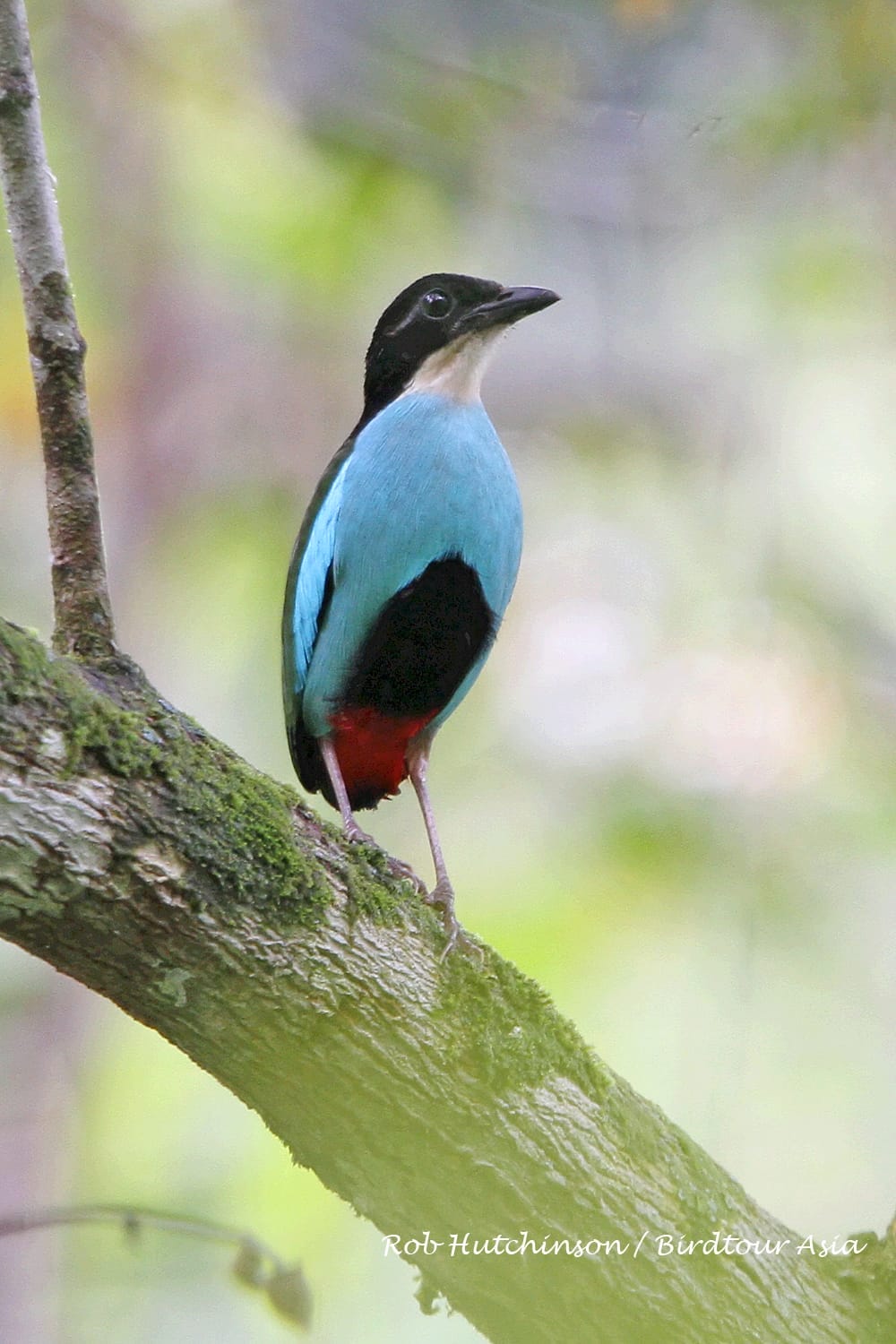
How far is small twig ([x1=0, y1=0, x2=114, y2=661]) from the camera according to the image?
8.67 ft

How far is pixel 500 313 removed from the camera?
4.16 meters

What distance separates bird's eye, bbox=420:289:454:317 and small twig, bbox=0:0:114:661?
5.61 feet

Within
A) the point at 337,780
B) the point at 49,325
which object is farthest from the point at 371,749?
the point at 49,325

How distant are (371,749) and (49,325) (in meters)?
1.74

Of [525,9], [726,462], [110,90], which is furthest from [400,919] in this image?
[110,90]

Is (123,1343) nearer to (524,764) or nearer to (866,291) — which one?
(524,764)

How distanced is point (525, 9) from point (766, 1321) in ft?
17.2

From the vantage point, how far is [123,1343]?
6977 mm

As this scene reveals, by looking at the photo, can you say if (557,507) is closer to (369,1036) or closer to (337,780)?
(337,780)

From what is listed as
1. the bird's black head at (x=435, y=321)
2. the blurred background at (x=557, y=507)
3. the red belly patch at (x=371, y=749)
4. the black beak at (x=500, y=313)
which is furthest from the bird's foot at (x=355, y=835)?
the blurred background at (x=557, y=507)

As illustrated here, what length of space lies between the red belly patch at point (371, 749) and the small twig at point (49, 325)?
52.9 inches

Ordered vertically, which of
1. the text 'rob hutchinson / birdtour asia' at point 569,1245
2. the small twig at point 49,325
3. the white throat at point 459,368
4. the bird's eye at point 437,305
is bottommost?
the text 'rob hutchinson / birdtour asia' at point 569,1245

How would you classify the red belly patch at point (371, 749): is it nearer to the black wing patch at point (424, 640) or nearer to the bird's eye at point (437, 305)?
the black wing patch at point (424, 640)

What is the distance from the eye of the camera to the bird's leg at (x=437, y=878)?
284 centimetres
